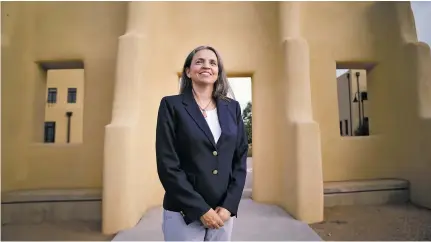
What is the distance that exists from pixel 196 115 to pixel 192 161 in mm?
242

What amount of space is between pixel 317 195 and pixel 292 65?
2274 millimetres

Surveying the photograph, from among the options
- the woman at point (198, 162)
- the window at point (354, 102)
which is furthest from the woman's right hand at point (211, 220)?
the window at point (354, 102)

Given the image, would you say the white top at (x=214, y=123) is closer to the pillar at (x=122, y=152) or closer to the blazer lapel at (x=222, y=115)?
the blazer lapel at (x=222, y=115)

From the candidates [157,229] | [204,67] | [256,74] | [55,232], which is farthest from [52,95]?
[204,67]

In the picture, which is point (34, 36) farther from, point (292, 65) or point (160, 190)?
point (292, 65)

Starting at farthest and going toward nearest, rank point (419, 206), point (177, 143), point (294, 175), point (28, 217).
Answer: point (419, 206), point (28, 217), point (294, 175), point (177, 143)

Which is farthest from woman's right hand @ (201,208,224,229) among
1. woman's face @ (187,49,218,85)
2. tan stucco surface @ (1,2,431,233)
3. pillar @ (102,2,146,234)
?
tan stucco surface @ (1,2,431,233)

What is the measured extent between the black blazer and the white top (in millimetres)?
25

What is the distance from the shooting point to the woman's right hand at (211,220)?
145 centimetres

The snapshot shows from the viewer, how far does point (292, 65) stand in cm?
525

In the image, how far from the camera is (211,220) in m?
1.46

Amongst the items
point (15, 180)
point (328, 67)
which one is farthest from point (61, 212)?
point (328, 67)

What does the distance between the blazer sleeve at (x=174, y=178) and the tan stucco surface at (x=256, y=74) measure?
3635 millimetres

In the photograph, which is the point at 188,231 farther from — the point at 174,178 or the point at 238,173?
the point at 238,173
